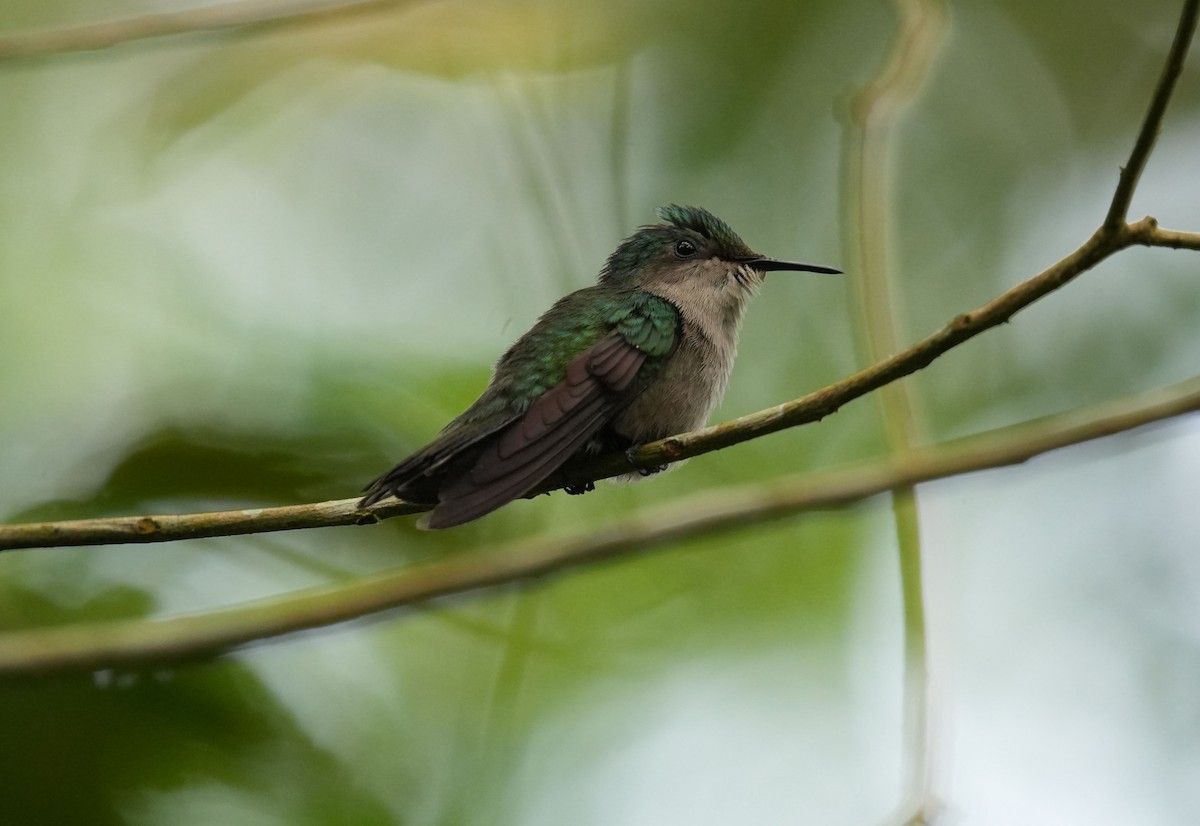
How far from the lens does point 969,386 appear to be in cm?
618

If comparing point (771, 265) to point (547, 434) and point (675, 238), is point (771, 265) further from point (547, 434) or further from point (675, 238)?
point (547, 434)

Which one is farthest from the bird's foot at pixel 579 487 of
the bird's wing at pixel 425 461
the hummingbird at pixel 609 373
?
the bird's wing at pixel 425 461

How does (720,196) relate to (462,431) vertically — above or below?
above

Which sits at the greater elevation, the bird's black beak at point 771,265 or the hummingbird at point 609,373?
the bird's black beak at point 771,265

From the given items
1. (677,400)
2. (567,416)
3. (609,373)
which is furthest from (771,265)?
(567,416)

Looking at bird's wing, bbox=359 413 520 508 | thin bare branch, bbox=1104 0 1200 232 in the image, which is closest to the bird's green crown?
bird's wing, bbox=359 413 520 508

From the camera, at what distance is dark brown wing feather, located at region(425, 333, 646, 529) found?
2.87 m

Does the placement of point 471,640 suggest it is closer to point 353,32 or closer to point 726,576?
point 726,576

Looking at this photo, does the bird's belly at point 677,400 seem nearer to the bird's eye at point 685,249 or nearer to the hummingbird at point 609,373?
the hummingbird at point 609,373

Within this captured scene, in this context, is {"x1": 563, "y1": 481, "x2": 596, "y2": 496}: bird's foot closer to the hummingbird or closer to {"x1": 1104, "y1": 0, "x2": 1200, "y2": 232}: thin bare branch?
the hummingbird

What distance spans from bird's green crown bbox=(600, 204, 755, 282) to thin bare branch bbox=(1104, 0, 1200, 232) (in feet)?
7.55

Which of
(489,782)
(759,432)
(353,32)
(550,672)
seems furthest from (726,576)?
(353,32)

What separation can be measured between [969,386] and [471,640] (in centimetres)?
295

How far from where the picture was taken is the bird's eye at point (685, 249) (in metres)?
4.59
